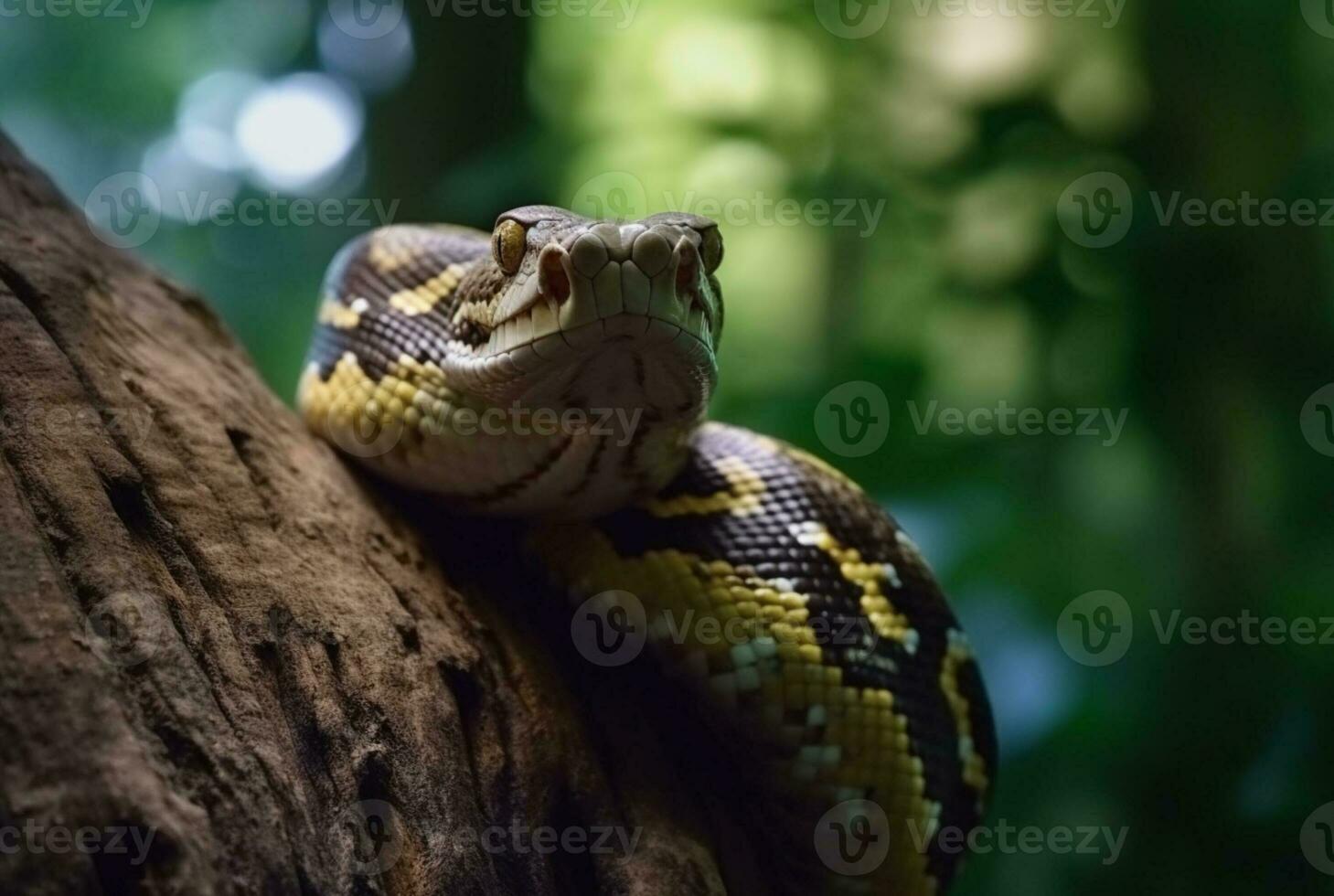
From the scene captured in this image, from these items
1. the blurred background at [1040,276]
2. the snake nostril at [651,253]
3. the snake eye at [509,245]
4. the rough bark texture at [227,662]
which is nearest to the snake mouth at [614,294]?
the snake nostril at [651,253]

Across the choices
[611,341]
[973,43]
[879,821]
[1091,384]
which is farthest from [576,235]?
[973,43]

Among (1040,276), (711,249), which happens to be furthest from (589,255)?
(1040,276)

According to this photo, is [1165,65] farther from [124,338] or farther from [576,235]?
[124,338]

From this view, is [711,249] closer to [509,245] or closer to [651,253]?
[651,253]

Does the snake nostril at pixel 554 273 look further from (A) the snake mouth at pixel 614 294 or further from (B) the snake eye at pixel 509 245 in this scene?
(B) the snake eye at pixel 509 245

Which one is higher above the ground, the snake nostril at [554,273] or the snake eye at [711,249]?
the snake eye at [711,249]

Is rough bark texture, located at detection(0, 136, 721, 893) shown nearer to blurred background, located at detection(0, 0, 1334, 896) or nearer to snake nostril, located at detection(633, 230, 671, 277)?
snake nostril, located at detection(633, 230, 671, 277)

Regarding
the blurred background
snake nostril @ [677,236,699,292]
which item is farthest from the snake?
the blurred background
